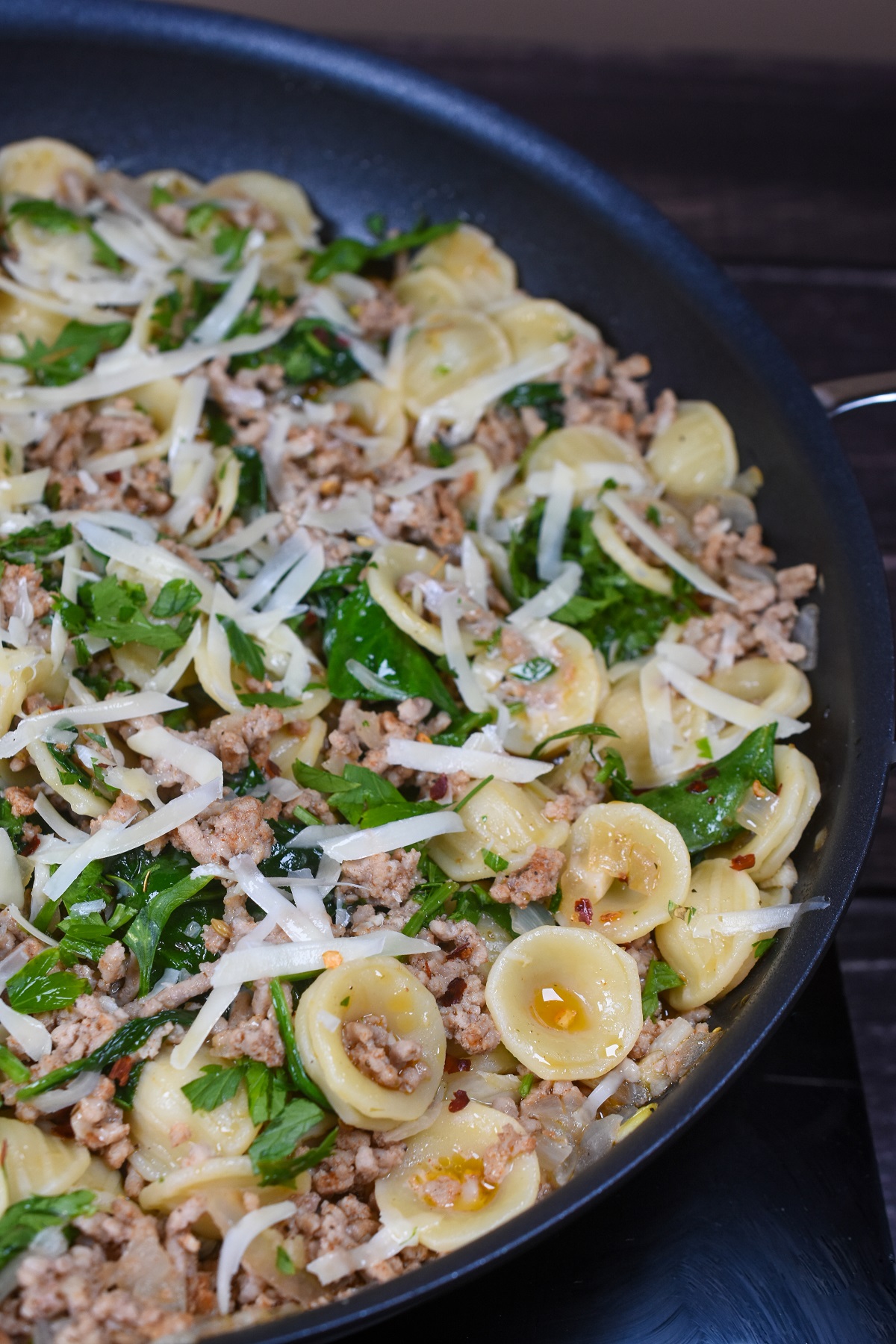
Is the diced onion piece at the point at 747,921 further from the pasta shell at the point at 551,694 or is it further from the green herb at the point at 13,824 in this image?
the green herb at the point at 13,824

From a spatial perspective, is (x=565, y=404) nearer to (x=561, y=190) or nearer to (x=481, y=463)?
(x=481, y=463)

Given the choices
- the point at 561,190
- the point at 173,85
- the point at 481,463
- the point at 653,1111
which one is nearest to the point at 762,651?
the point at 481,463

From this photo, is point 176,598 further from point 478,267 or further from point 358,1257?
point 478,267

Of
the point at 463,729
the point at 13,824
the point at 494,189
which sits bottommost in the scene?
the point at 13,824

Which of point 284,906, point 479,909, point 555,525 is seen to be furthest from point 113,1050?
point 555,525

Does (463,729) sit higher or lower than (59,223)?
lower

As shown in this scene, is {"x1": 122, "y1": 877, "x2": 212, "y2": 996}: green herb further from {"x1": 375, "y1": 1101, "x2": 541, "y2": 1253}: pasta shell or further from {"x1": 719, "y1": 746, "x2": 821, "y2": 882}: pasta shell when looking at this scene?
{"x1": 719, "y1": 746, "x2": 821, "y2": 882}: pasta shell
